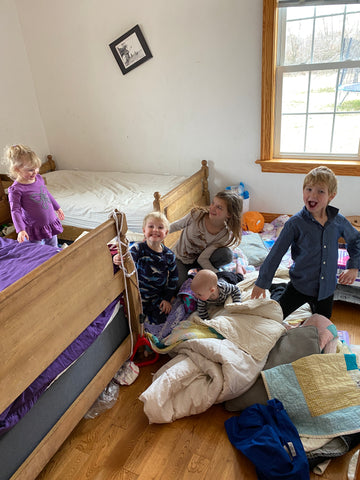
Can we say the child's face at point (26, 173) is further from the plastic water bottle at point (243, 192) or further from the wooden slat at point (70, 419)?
the plastic water bottle at point (243, 192)

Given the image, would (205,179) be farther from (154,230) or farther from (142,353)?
(142,353)

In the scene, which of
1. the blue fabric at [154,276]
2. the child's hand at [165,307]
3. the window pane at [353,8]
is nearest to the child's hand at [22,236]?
the blue fabric at [154,276]

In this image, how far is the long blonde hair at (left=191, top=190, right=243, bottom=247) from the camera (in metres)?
2.02

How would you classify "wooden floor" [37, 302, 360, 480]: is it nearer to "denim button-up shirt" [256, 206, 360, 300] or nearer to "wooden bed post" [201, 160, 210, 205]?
"denim button-up shirt" [256, 206, 360, 300]

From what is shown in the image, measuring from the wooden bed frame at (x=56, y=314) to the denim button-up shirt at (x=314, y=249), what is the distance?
2.33 feet

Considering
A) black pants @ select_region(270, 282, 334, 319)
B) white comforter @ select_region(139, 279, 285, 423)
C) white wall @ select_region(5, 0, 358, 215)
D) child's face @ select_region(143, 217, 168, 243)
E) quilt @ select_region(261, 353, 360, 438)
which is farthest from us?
white wall @ select_region(5, 0, 358, 215)

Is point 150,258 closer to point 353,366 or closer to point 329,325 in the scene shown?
point 329,325

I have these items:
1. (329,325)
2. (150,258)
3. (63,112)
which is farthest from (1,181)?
(329,325)

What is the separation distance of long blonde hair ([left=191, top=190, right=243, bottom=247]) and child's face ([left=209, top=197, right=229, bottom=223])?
2 centimetres

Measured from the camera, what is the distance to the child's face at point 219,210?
2.02 meters

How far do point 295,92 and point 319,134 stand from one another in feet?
1.28

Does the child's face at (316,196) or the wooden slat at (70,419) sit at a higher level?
the child's face at (316,196)

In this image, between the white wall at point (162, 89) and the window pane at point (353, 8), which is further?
the white wall at point (162, 89)

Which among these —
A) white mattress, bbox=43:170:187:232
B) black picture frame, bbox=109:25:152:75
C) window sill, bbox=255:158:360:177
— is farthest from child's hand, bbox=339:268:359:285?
black picture frame, bbox=109:25:152:75
